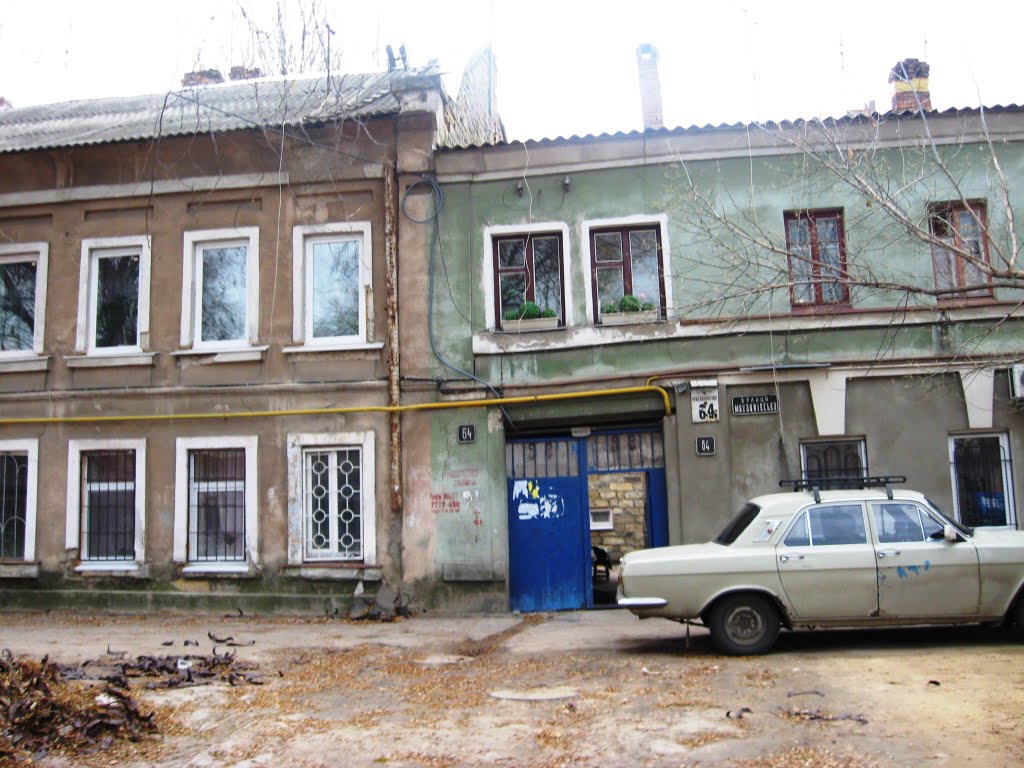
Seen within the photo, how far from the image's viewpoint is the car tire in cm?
904

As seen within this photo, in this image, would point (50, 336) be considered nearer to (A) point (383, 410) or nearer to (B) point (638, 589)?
(A) point (383, 410)

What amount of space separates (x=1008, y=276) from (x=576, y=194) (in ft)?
23.7

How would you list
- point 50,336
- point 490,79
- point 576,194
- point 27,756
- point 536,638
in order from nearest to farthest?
point 27,756, point 536,638, point 576,194, point 50,336, point 490,79

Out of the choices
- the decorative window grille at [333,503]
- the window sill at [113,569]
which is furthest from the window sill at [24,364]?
the decorative window grille at [333,503]

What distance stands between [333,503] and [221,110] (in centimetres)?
604

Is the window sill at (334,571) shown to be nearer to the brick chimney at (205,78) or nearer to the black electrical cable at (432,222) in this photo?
the black electrical cable at (432,222)

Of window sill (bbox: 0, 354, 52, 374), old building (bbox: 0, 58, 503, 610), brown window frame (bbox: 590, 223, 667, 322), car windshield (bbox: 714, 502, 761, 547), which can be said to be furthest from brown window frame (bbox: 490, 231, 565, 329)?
window sill (bbox: 0, 354, 52, 374)

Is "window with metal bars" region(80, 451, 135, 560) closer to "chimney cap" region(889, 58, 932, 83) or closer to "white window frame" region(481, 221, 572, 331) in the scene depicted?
"white window frame" region(481, 221, 572, 331)

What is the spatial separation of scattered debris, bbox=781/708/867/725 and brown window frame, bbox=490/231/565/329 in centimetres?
757

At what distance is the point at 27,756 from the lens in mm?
6043

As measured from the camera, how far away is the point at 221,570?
13.5 m

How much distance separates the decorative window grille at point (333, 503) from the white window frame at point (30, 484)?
416 cm

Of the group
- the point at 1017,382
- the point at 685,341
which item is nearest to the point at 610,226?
the point at 685,341

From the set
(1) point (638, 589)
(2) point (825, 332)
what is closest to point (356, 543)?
(1) point (638, 589)
